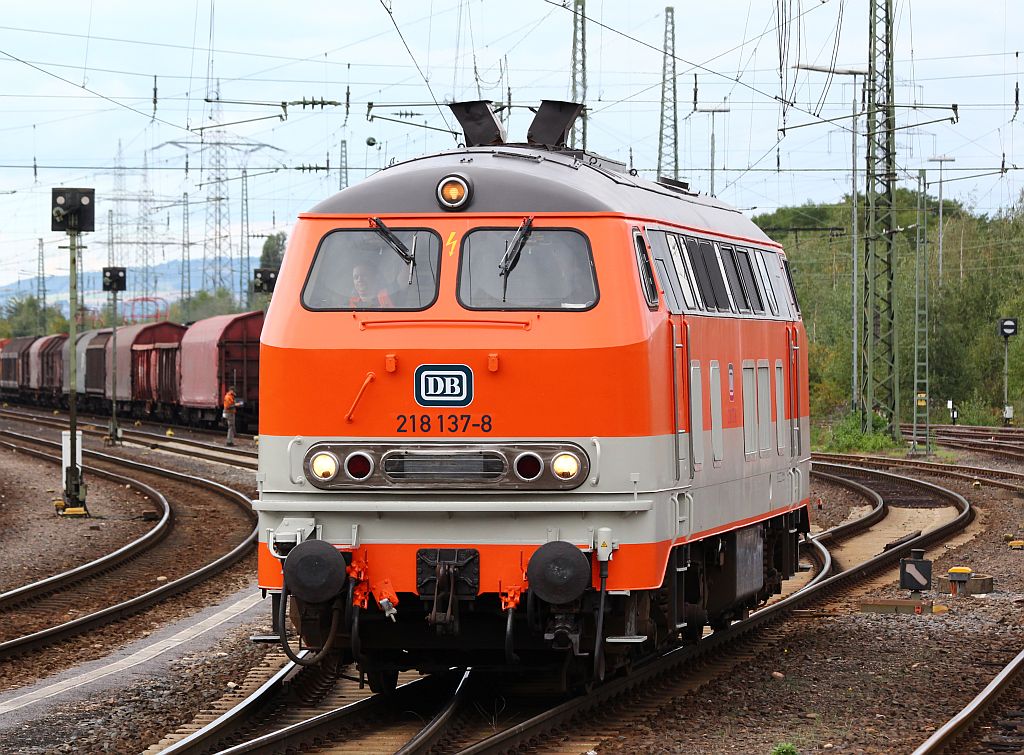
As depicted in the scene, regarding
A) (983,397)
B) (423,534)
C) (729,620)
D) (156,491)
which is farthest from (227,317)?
(423,534)

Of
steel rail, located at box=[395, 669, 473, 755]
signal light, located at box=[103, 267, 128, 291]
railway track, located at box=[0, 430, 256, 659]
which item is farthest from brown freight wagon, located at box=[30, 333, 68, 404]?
steel rail, located at box=[395, 669, 473, 755]

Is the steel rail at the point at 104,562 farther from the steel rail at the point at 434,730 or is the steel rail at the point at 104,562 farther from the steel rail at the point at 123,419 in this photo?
the steel rail at the point at 123,419

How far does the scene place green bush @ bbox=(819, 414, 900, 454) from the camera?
41.1 m

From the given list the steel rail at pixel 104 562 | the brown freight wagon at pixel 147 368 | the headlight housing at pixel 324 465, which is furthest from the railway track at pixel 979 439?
the headlight housing at pixel 324 465

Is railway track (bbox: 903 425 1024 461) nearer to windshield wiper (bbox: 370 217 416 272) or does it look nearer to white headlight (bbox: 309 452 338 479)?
windshield wiper (bbox: 370 217 416 272)

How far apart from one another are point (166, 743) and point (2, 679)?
3.05 m

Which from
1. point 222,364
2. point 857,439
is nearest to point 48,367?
point 222,364

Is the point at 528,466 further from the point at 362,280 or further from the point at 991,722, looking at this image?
the point at 991,722

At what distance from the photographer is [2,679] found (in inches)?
476

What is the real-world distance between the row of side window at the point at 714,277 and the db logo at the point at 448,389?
1.22 meters

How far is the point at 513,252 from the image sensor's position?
31.6 feet

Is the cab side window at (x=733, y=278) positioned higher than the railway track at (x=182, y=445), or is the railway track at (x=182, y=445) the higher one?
the cab side window at (x=733, y=278)

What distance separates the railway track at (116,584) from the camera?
14.6 meters

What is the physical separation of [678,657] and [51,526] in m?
14.4
